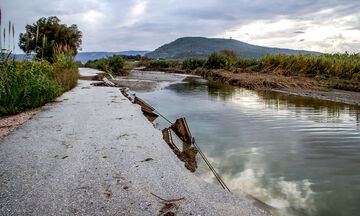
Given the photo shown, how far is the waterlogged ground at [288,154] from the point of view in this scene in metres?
2.89

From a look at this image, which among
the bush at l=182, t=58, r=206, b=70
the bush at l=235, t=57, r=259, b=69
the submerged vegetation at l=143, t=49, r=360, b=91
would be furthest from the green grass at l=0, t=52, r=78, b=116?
the bush at l=182, t=58, r=206, b=70

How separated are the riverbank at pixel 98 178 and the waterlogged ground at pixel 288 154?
0.77 m

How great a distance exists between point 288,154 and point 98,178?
131 inches

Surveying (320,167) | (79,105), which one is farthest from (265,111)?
(79,105)

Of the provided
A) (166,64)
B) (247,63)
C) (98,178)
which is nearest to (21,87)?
(98,178)

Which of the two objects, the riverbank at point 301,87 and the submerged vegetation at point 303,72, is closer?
the riverbank at point 301,87

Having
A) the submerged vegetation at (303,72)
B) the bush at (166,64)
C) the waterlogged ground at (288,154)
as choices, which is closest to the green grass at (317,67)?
the submerged vegetation at (303,72)

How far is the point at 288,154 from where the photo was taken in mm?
4277

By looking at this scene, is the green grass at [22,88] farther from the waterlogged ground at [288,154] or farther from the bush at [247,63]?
the bush at [247,63]

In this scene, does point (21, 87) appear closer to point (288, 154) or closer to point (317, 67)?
point (288, 154)

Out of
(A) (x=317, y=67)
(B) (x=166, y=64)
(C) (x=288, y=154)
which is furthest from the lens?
(B) (x=166, y=64)

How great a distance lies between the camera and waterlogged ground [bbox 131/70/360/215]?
289cm

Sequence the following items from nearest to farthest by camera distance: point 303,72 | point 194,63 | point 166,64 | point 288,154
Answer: point 288,154 → point 303,72 → point 194,63 → point 166,64

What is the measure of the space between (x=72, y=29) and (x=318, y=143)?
121 feet
